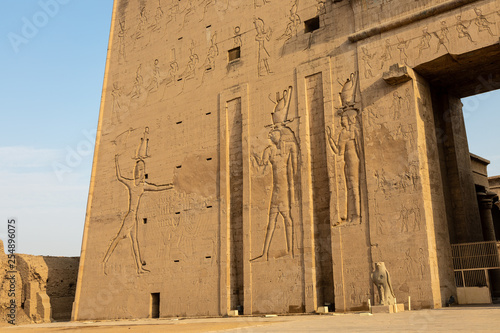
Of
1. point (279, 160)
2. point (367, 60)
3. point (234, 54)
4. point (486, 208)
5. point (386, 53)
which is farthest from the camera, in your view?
point (234, 54)

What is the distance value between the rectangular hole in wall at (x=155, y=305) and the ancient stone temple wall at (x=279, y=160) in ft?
0.15

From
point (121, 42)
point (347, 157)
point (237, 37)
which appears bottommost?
point (347, 157)

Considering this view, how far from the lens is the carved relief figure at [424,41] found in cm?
1166

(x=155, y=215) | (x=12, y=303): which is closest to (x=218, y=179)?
(x=155, y=215)

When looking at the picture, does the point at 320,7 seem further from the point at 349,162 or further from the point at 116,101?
the point at 116,101

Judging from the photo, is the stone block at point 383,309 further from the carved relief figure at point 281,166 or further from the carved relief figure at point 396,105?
the carved relief figure at point 396,105

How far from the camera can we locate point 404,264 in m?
11.1

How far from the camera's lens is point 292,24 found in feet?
47.2

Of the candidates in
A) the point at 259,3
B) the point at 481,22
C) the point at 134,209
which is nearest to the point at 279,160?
the point at 259,3

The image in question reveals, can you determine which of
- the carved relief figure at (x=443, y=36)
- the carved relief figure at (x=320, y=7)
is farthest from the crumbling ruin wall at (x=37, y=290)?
the carved relief figure at (x=443, y=36)

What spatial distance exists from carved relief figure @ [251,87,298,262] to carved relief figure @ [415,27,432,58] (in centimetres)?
375

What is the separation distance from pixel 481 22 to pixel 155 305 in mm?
12273

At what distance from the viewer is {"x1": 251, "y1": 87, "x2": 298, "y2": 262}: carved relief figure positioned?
1323cm

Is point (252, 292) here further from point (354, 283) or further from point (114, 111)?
point (114, 111)
